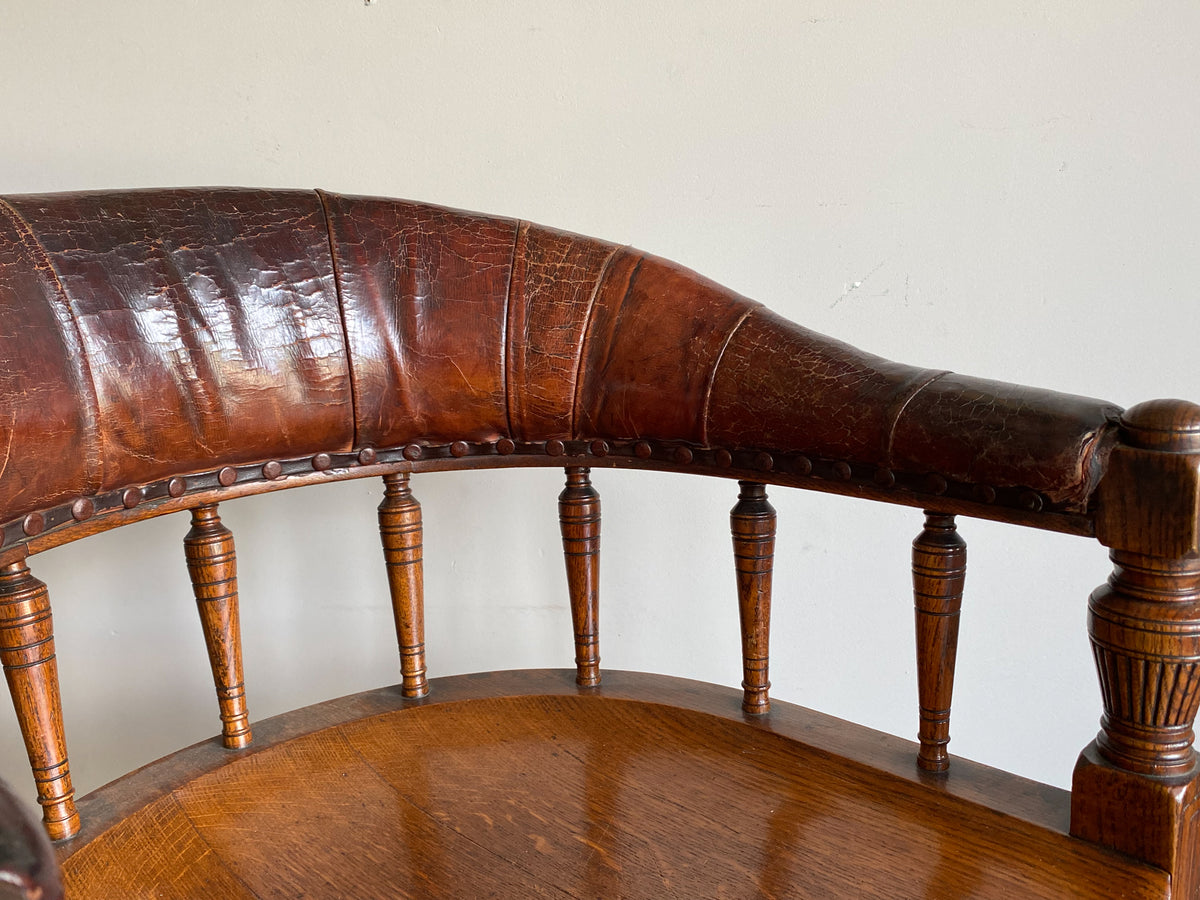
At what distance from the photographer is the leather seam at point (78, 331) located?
0.76 meters

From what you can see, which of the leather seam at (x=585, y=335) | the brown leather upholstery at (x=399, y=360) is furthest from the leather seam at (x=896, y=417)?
the leather seam at (x=585, y=335)

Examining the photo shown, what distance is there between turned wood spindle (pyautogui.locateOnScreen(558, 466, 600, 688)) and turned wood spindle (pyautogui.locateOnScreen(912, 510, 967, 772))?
293mm

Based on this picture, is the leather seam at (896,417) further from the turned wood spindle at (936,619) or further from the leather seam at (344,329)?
the leather seam at (344,329)

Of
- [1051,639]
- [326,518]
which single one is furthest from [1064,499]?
[326,518]

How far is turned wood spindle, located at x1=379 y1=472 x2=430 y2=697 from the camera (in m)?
0.93

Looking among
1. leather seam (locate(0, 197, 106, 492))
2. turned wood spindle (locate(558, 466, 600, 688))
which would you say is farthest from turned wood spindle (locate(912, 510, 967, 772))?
leather seam (locate(0, 197, 106, 492))

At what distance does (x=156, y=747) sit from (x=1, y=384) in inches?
39.2

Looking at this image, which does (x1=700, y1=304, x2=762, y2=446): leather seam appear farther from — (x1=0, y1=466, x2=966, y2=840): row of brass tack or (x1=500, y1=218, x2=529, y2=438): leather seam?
(x1=500, y1=218, x2=529, y2=438): leather seam

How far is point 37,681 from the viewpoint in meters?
0.75

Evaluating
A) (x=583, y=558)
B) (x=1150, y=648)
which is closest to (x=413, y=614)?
(x=583, y=558)

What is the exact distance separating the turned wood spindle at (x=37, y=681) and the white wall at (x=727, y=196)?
708mm

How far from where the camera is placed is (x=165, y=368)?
0.81 m

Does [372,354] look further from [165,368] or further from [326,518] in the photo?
[326,518]

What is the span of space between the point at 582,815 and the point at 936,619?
29 centimetres
